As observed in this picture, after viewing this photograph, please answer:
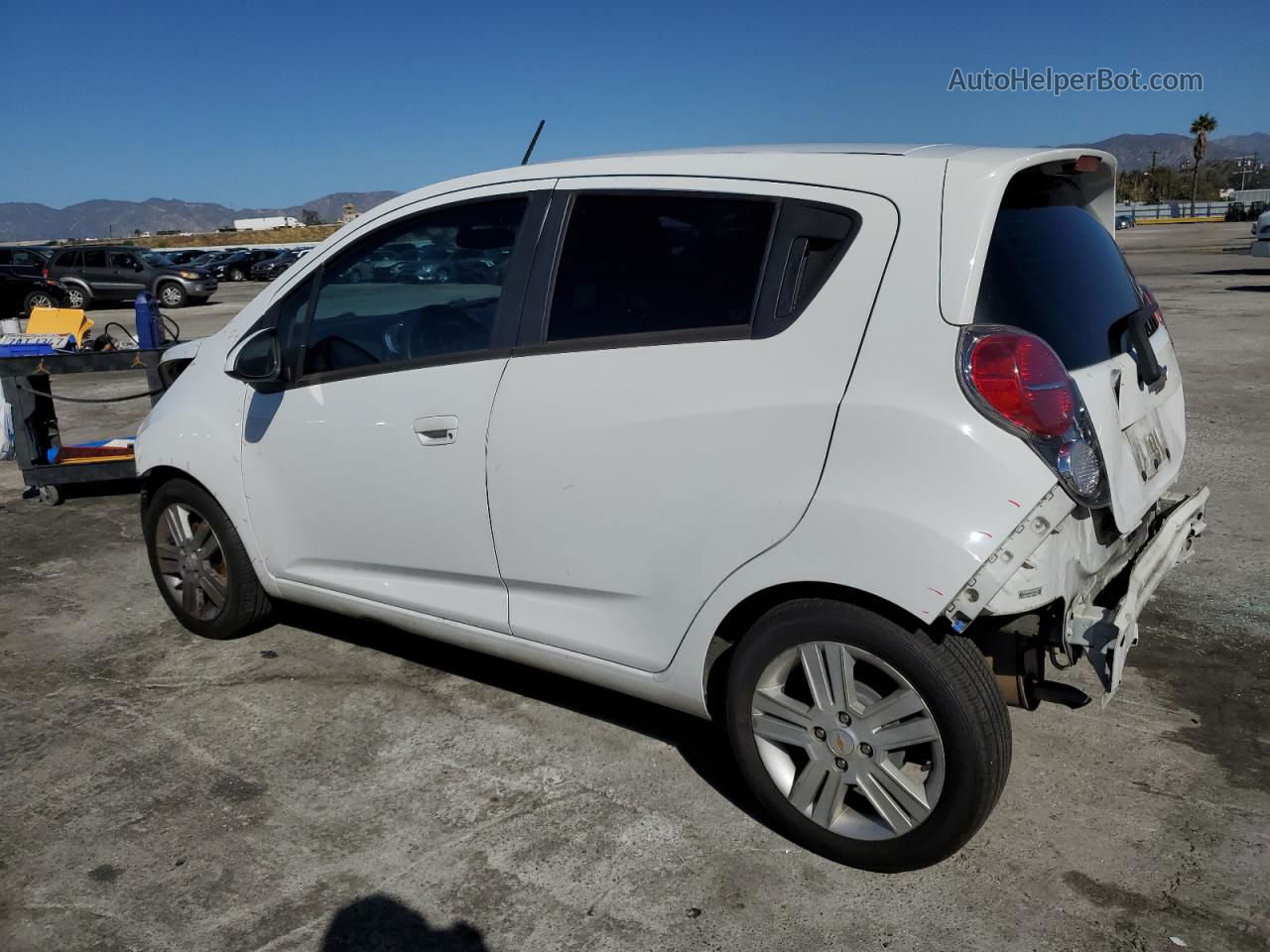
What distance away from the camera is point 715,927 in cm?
272

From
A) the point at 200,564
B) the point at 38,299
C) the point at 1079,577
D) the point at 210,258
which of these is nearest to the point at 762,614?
the point at 1079,577

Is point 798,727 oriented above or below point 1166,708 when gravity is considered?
above

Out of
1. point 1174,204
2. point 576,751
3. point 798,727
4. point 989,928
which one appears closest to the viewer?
point 989,928

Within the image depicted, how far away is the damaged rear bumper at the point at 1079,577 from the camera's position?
99.1 inches

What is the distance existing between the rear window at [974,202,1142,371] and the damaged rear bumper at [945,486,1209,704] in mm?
455

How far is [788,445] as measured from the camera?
276cm

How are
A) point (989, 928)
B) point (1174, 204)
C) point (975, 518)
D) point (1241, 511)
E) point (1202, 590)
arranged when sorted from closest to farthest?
point (975, 518) → point (989, 928) → point (1202, 590) → point (1241, 511) → point (1174, 204)

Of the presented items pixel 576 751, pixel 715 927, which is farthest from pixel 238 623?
pixel 715 927

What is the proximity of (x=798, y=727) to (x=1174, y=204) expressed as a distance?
8444 cm

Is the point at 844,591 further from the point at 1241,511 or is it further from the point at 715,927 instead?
the point at 1241,511

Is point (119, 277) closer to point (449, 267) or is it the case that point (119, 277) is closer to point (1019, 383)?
point (449, 267)

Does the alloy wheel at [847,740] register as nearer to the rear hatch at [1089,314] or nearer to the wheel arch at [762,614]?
the wheel arch at [762,614]

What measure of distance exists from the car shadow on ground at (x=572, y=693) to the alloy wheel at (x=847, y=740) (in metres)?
0.25

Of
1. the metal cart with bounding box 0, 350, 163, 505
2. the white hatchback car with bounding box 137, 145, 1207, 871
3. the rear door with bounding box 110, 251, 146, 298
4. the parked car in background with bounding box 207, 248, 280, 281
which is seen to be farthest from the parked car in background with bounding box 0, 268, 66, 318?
the white hatchback car with bounding box 137, 145, 1207, 871
